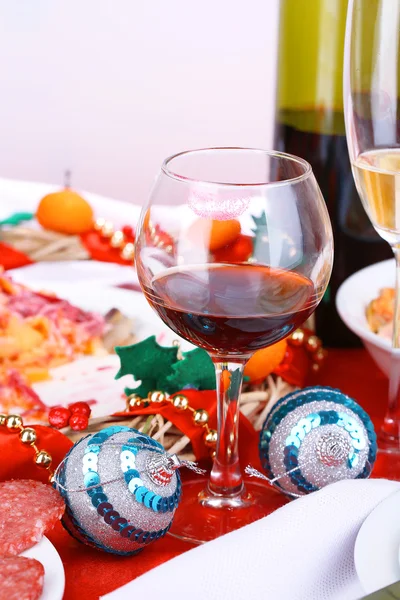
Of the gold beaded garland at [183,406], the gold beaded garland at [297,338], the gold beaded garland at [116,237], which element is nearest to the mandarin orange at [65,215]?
the gold beaded garland at [116,237]

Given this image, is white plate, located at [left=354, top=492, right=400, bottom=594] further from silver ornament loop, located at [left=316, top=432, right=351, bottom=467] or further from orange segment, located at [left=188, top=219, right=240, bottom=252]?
orange segment, located at [left=188, top=219, right=240, bottom=252]

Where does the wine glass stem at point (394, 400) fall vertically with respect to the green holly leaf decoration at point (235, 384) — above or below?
below

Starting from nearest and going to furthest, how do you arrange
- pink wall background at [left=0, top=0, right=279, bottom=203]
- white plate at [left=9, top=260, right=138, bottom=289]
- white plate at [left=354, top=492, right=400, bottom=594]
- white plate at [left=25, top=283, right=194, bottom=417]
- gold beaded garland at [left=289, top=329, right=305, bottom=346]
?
white plate at [left=354, top=492, right=400, bottom=594] → white plate at [left=25, top=283, right=194, bottom=417] → gold beaded garland at [left=289, top=329, right=305, bottom=346] → white plate at [left=9, top=260, right=138, bottom=289] → pink wall background at [left=0, top=0, right=279, bottom=203]

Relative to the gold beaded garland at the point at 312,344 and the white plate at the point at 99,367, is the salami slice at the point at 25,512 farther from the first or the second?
the gold beaded garland at the point at 312,344

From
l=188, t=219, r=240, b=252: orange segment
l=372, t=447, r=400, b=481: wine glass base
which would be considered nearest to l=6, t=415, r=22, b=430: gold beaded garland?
l=188, t=219, r=240, b=252: orange segment

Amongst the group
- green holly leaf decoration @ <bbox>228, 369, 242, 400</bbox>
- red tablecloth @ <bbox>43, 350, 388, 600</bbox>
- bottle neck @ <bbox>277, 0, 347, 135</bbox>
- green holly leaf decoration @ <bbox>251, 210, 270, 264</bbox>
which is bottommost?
red tablecloth @ <bbox>43, 350, 388, 600</bbox>

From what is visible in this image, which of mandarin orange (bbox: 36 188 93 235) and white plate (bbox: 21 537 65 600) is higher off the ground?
mandarin orange (bbox: 36 188 93 235)

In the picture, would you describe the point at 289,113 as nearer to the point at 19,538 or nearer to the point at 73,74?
the point at 19,538

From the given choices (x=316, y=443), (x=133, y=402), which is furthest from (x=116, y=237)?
(x=316, y=443)
